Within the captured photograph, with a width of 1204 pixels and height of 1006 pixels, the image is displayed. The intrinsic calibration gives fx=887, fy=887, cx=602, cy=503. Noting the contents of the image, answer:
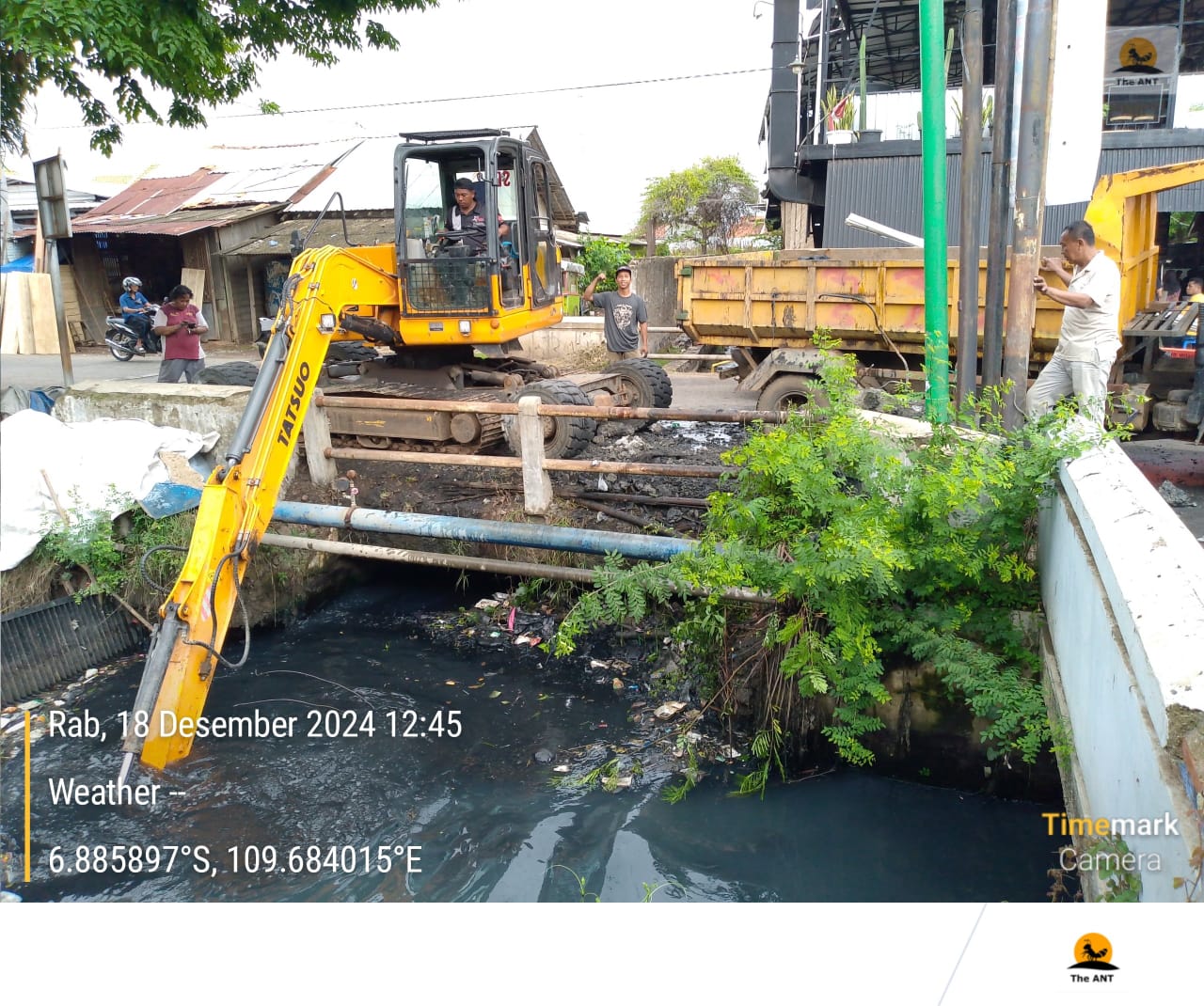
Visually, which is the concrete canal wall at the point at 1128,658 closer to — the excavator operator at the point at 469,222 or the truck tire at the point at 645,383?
the excavator operator at the point at 469,222

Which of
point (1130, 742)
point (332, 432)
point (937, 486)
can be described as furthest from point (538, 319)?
point (1130, 742)

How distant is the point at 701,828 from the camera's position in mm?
3811

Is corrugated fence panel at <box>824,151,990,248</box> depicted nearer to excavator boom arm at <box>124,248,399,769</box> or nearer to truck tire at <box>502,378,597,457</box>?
truck tire at <box>502,378,597,457</box>

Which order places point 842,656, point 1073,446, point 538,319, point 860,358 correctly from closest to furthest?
point 1073,446
point 842,656
point 538,319
point 860,358

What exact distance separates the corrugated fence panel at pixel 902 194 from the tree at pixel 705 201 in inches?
365

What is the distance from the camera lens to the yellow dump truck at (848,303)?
7.55 m

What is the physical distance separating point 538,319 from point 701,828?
492cm

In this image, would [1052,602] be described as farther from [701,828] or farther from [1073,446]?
[701,828]

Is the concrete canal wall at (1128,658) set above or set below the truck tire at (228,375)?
below

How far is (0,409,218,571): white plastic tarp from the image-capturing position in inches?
219

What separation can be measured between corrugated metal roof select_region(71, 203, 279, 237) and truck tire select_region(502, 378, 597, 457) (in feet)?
40.1

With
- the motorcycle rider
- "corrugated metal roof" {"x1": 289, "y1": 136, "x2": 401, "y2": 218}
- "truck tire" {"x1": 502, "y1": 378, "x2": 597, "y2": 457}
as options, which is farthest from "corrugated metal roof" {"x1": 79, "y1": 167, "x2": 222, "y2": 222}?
"truck tire" {"x1": 502, "y1": 378, "x2": 597, "y2": 457}

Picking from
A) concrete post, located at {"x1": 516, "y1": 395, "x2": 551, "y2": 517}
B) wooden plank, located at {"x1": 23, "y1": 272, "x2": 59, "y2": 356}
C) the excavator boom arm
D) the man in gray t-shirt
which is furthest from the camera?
wooden plank, located at {"x1": 23, "y1": 272, "x2": 59, "y2": 356}

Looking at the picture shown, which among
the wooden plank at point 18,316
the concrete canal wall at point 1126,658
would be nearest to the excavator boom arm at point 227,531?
the concrete canal wall at point 1126,658
